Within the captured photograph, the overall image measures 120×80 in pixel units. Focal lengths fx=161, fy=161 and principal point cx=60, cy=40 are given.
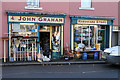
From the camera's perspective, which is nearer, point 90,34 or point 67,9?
point 67,9

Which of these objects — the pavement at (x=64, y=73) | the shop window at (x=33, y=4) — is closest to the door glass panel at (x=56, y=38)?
the shop window at (x=33, y=4)

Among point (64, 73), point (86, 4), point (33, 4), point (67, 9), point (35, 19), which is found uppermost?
point (86, 4)

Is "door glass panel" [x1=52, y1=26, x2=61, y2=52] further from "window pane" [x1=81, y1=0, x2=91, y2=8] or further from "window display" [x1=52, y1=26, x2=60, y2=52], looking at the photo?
"window pane" [x1=81, y1=0, x2=91, y2=8]

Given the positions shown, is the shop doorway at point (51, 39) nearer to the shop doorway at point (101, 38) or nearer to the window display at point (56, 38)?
the window display at point (56, 38)

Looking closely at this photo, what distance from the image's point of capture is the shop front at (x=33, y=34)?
37.3 ft

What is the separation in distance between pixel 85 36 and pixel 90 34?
1.53 feet

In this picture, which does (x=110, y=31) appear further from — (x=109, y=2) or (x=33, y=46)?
(x=33, y=46)

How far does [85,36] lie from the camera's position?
518 inches

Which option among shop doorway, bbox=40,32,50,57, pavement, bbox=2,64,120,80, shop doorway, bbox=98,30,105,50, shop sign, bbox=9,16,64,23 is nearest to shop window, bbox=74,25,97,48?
shop doorway, bbox=98,30,105,50

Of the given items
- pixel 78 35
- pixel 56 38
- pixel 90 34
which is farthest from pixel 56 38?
pixel 90 34

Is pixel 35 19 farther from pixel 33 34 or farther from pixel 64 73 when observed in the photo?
pixel 64 73

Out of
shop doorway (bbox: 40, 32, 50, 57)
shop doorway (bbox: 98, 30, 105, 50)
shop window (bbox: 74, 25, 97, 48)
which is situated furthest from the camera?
shop doorway (bbox: 98, 30, 105, 50)

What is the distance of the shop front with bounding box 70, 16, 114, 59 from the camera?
1255 centimetres

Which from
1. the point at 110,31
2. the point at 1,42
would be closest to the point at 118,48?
the point at 110,31
